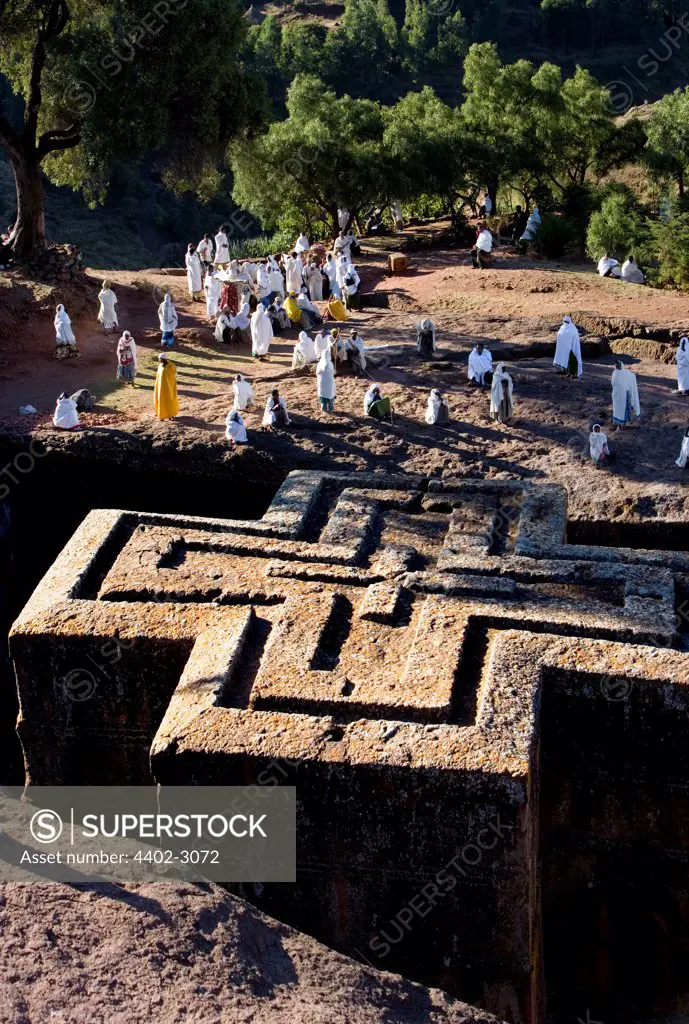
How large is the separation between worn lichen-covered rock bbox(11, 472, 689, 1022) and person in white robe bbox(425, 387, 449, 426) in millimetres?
4523

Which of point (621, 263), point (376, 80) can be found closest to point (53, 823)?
point (621, 263)

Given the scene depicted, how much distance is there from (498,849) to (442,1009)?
1.03m

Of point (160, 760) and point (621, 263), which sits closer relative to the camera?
point (160, 760)

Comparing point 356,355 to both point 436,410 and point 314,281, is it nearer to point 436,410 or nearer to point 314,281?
point 436,410

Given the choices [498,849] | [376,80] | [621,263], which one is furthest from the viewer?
[376,80]

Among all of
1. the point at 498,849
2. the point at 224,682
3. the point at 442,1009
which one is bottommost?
the point at 442,1009

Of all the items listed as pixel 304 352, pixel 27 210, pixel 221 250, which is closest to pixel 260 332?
pixel 304 352

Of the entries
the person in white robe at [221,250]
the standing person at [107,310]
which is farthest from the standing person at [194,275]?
the standing person at [107,310]

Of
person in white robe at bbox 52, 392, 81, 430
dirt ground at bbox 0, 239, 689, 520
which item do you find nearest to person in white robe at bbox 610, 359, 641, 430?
dirt ground at bbox 0, 239, 689, 520

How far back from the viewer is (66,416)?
616 inches

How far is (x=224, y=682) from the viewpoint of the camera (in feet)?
28.3

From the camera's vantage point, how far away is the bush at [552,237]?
25062 millimetres

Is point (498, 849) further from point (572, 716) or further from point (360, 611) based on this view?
point (360, 611)

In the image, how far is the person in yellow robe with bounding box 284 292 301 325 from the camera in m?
20.2
